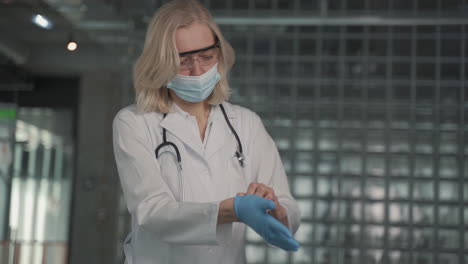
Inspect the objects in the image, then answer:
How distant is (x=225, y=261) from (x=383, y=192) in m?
1.92

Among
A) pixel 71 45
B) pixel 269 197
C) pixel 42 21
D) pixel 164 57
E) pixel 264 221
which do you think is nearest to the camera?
pixel 264 221

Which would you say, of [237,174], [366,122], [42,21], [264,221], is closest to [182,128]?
[237,174]

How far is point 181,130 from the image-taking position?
6.10 ft

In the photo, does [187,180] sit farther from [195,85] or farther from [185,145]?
[195,85]

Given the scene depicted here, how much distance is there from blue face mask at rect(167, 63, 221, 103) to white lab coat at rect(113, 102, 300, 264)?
72mm

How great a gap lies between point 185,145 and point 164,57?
0.30m

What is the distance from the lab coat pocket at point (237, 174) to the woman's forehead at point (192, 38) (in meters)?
0.39

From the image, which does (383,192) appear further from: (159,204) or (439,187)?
(159,204)

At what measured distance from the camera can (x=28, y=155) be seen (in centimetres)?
273

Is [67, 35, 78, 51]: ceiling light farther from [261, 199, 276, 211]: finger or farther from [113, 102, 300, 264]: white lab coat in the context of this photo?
[261, 199, 276, 211]: finger

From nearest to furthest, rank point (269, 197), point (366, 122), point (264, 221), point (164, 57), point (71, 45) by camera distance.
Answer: point (264, 221), point (269, 197), point (164, 57), point (71, 45), point (366, 122)

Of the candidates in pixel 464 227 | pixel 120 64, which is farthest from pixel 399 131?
pixel 120 64

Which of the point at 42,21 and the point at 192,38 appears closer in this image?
the point at 192,38

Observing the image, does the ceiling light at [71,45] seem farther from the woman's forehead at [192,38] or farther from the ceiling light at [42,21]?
the woman's forehead at [192,38]
